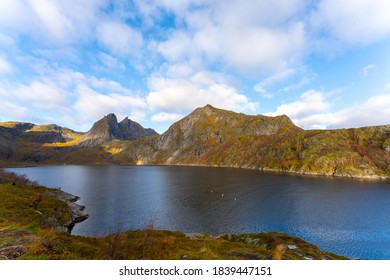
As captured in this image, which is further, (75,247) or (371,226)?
(371,226)

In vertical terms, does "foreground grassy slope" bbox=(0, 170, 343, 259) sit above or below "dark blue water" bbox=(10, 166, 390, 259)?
above

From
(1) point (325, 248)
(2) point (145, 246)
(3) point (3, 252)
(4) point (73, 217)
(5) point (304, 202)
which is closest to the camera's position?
(3) point (3, 252)

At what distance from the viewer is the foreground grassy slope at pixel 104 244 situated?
20094mm

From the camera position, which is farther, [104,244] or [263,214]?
[263,214]

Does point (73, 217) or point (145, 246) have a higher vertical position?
point (145, 246)

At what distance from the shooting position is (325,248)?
167 ft

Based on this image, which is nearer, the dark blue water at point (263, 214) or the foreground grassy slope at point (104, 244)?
the foreground grassy slope at point (104, 244)

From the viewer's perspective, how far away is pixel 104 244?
29062 mm

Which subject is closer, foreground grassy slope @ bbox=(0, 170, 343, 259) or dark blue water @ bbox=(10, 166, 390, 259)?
foreground grassy slope @ bbox=(0, 170, 343, 259)

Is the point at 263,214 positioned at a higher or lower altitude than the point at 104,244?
lower

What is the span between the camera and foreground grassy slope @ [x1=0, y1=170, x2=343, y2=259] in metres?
20.1
